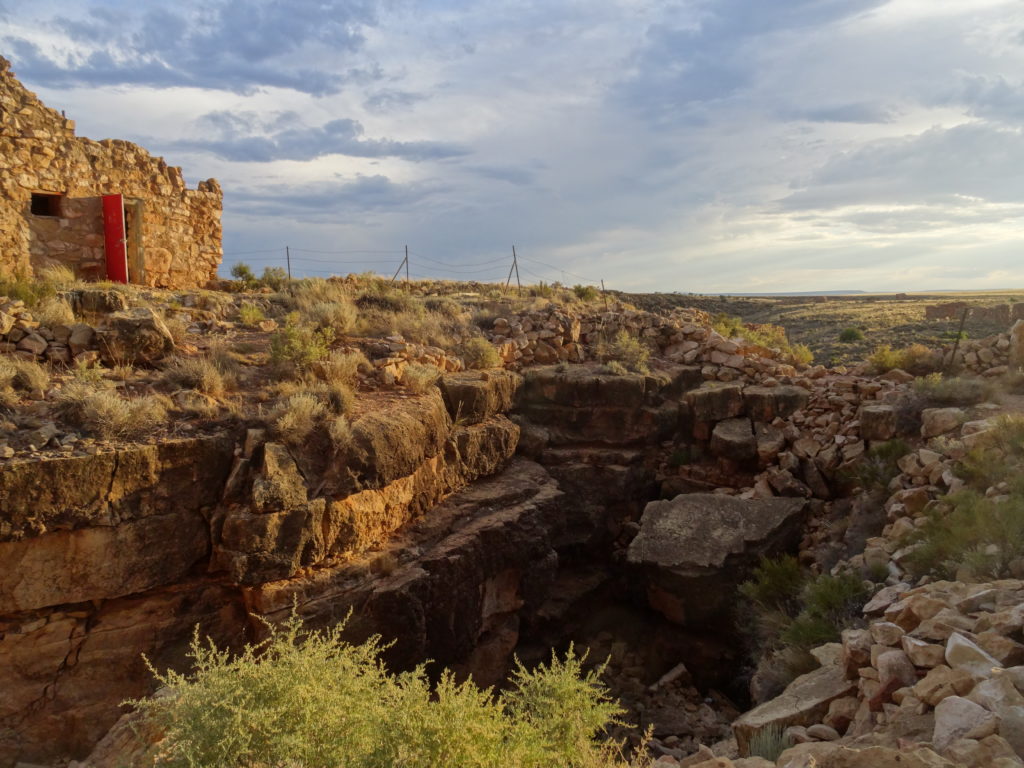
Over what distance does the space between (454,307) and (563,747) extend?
10.4 metres

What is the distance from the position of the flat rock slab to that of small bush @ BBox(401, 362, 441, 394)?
3.89 metres

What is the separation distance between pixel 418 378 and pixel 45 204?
8.26 m

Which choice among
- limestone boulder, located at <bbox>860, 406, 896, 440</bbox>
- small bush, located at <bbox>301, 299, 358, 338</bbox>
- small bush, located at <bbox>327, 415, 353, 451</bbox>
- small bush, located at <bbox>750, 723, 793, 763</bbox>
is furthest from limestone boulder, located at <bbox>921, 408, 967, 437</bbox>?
small bush, located at <bbox>301, 299, 358, 338</bbox>

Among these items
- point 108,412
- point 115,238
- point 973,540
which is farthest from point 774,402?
point 115,238

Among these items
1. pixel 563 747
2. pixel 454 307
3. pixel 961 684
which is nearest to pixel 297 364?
pixel 454 307

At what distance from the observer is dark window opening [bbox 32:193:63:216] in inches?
470

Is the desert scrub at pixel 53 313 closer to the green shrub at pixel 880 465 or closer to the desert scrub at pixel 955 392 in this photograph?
the green shrub at pixel 880 465

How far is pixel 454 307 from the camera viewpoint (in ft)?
45.6

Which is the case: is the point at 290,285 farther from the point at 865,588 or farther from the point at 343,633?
the point at 865,588

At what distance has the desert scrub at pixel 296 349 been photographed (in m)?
9.18

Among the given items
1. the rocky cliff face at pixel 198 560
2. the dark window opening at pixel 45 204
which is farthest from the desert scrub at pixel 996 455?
the dark window opening at pixel 45 204

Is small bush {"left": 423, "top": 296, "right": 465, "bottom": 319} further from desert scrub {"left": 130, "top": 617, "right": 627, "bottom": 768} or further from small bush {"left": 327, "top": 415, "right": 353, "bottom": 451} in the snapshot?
desert scrub {"left": 130, "top": 617, "right": 627, "bottom": 768}

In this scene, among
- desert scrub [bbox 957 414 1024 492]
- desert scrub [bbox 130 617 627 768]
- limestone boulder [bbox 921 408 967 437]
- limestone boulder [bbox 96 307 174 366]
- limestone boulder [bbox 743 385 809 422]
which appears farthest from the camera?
limestone boulder [bbox 743 385 809 422]

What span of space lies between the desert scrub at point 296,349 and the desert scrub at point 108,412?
2.11 m
